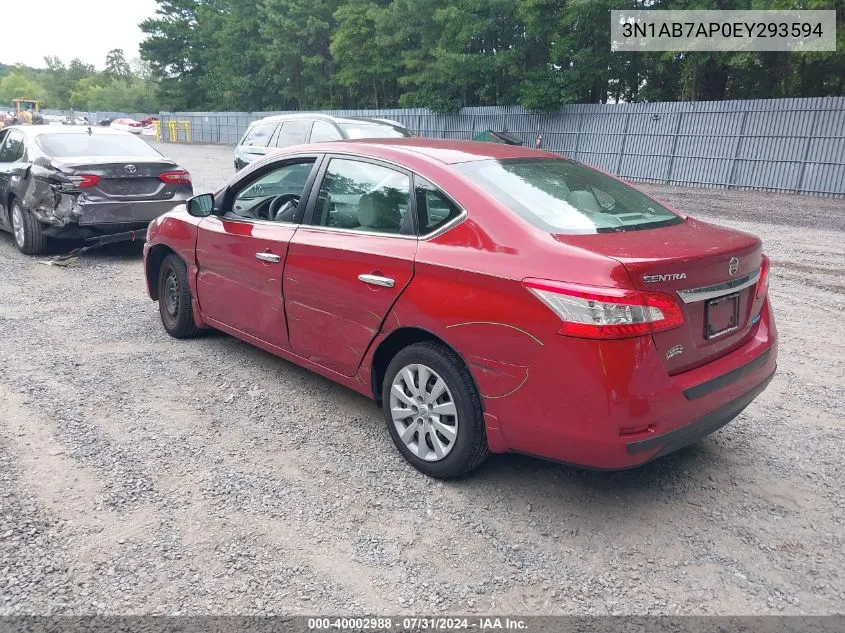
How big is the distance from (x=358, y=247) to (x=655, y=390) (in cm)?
174

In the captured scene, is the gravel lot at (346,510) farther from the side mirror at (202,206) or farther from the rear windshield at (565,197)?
the rear windshield at (565,197)

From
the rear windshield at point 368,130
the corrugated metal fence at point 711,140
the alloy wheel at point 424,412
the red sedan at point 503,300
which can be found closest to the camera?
the red sedan at point 503,300

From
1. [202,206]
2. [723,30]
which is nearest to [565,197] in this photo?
[202,206]

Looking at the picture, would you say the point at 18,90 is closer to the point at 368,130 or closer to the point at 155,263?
the point at 368,130

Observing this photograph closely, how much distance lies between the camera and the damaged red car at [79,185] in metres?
7.97

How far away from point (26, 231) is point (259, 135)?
5.66 meters

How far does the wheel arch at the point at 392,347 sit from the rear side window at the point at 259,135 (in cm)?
1025

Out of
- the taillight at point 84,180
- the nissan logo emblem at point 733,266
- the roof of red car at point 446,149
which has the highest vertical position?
the roof of red car at point 446,149

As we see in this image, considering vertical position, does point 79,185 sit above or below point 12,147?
below

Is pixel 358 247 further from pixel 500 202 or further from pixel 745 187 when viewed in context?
pixel 745 187

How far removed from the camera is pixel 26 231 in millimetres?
8602

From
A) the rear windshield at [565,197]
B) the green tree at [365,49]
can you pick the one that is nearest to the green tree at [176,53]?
the green tree at [365,49]

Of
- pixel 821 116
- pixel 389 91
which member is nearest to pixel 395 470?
pixel 821 116

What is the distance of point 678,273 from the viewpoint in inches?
112
